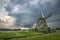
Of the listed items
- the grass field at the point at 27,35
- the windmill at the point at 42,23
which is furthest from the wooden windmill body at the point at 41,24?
the grass field at the point at 27,35

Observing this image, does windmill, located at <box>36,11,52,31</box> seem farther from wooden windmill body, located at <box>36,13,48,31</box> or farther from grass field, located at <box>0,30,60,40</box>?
grass field, located at <box>0,30,60,40</box>

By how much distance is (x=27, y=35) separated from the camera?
4922 millimetres

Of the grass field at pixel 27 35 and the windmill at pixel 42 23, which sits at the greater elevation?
the windmill at pixel 42 23

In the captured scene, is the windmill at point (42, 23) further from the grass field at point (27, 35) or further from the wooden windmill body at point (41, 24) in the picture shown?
the grass field at point (27, 35)

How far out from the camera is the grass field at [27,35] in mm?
4840

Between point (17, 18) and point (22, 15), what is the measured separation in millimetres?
161

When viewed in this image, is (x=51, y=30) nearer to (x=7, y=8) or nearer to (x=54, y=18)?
(x=54, y=18)

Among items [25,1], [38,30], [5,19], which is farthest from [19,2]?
[38,30]

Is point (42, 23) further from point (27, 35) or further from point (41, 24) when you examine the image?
point (27, 35)

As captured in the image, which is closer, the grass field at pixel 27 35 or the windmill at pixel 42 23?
the grass field at pixel 27 35

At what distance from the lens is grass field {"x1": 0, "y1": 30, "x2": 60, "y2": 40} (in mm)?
4840

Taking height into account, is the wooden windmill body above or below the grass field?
above

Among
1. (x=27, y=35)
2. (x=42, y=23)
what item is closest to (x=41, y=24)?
(x=42, y=23)

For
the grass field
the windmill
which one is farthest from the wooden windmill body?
the grass field
